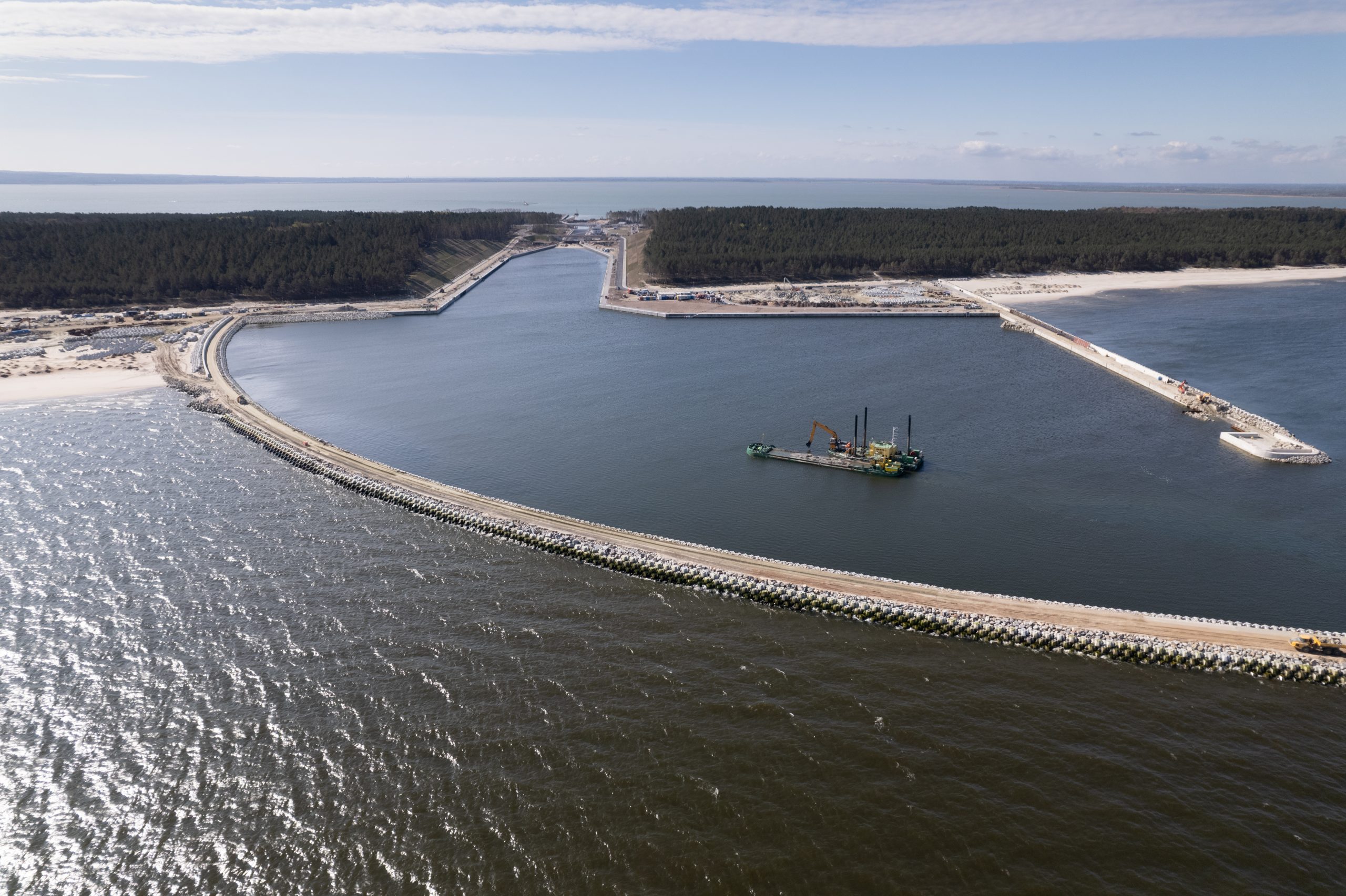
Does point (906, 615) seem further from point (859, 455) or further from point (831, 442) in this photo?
point (831, 442)

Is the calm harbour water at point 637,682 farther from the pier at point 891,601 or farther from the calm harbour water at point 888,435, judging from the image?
the pier at point 891,601

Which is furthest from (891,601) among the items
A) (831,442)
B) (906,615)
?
(831,442)

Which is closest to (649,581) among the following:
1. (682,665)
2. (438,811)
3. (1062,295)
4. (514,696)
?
(682,665)

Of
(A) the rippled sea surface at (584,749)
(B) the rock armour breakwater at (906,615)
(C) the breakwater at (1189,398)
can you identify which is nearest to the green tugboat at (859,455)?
(B) the rock armour breakwater at (906,615)

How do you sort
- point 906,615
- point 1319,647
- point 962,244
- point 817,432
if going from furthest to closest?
point 962,244, point 817,432, point 906,615, point 1319,647

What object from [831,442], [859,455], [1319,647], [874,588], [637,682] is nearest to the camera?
[637,682]

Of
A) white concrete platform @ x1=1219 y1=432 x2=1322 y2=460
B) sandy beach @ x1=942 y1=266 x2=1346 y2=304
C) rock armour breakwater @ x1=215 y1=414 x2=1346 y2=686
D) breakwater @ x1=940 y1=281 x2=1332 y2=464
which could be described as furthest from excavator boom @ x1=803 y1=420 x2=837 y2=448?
sandy beach @ x1=942 y1=266 x2=1346 y2=304
